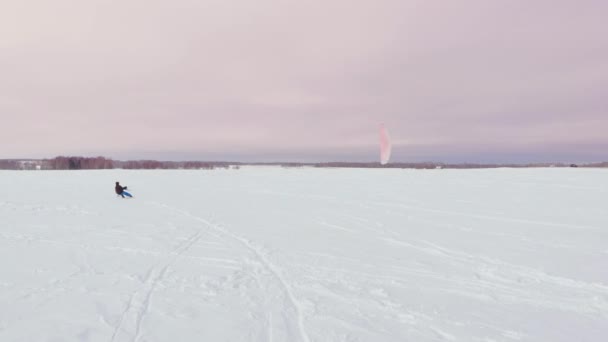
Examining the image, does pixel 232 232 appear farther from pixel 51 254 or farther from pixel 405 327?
pixel 405 327

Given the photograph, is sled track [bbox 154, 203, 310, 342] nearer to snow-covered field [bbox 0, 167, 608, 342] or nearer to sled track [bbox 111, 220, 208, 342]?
snow-covered field [bbox 0, 167, 608, 342]

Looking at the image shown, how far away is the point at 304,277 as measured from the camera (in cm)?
524

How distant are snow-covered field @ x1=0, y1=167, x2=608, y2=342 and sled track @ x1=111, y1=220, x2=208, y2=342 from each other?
23 millimetres

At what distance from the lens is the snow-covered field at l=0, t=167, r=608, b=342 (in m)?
3.69

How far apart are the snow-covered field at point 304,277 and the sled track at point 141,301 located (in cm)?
2

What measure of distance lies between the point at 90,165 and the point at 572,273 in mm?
82352

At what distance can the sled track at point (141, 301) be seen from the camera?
3.54 meters

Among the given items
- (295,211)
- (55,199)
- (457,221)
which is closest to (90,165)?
(55,199)

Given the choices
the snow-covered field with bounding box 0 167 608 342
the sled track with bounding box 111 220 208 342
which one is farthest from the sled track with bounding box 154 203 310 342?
the sled track with bounding box 111 220 208 342

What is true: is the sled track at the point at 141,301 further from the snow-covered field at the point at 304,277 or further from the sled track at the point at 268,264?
the sled track at the point at 268,264

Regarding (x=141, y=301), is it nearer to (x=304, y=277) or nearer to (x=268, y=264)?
(x=268, y=264)

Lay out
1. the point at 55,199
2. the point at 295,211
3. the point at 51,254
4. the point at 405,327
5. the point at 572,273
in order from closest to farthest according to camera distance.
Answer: the point at 405,327
the point at 572,273
the point at 51,254
the point at 295,211
the point at 55,199

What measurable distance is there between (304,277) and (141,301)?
225 cm

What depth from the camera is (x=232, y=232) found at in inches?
338
